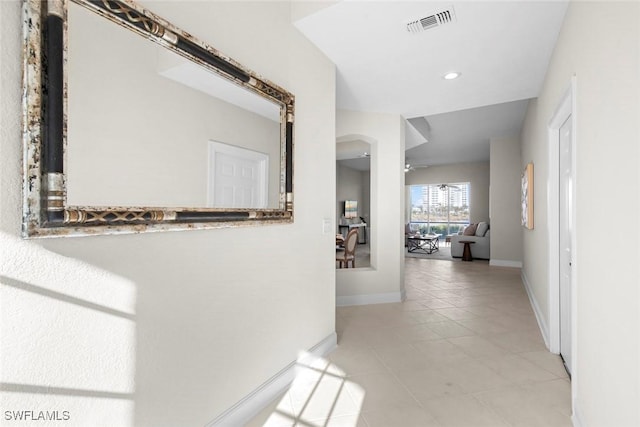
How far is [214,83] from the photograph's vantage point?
5.19 ft

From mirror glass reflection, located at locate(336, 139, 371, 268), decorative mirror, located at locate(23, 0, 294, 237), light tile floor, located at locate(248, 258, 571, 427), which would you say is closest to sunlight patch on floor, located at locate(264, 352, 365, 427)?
light tile floor, located at locate(248, 258, 571, 427)

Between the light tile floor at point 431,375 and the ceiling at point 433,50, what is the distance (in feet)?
8.22

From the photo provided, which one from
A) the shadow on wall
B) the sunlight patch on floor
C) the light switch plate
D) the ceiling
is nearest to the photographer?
the shadow on wall

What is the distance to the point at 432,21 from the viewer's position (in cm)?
217

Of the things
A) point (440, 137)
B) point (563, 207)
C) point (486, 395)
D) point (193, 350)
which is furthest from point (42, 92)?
point (440, 137)

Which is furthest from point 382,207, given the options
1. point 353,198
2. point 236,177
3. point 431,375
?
point 353,198

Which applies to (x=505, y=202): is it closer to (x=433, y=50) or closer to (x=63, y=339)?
(x=433, y=50)

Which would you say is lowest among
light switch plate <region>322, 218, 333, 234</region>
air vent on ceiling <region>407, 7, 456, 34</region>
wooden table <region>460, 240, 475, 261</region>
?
wooden table <region>460, 240, 475, 261</region>

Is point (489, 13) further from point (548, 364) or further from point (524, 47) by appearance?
point (548, 364)

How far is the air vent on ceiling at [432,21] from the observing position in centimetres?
210

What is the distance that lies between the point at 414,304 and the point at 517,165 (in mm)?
4460

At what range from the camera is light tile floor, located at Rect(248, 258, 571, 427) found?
1861mm

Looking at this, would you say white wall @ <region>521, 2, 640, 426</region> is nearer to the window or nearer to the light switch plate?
the light switch plate

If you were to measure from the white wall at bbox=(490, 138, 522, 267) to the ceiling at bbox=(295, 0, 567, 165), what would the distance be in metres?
3.60
